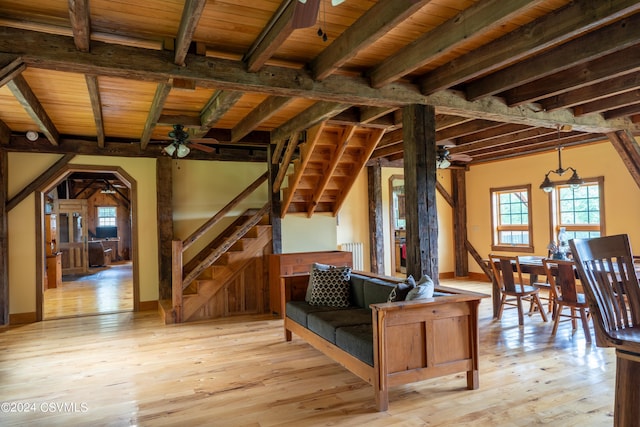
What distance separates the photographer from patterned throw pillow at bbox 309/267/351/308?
4609mm

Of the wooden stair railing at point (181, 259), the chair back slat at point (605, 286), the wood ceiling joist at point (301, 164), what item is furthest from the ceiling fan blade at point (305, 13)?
the wooden stair railing at point (181, 259)

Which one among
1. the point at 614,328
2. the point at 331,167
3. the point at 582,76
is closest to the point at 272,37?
the point at 614,328

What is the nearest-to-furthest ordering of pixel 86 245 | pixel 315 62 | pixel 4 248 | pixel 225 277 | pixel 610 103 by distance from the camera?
pixel 315 62 → pixel 610 103 → pixel 4 248 → pixel 225 277 → pixel 86 245

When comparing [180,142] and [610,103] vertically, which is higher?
[610,103]

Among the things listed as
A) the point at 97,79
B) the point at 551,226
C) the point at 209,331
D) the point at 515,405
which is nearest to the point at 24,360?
the point at 209,331

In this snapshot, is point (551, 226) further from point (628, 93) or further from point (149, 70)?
point (149, 70)

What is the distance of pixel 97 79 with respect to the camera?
401 centimetres

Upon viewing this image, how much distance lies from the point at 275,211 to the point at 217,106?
2587 millimetres

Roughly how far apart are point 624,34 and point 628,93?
2105mm

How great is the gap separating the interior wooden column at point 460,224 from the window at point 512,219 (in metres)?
0.77

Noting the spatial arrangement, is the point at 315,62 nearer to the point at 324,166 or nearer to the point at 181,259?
the point at 324,166

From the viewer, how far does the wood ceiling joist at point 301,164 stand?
5609mm

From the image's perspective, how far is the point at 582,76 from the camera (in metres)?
3.85

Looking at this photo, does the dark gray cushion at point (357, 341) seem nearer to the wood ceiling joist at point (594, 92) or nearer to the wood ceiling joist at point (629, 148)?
the wood ceiling joist at point (594, 92)
